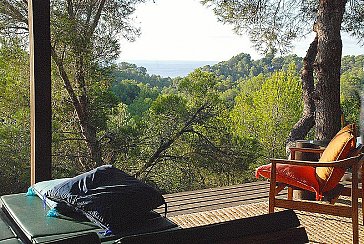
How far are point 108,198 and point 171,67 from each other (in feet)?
14.8

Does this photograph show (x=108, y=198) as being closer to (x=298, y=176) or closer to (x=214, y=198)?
(x=298, y=176)

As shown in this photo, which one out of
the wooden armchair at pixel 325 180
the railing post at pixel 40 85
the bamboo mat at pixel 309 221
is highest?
the railing post at pixel 40 85

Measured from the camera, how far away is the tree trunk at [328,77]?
20.1 ft

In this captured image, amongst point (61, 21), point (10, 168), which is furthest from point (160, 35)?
point (10, 168)

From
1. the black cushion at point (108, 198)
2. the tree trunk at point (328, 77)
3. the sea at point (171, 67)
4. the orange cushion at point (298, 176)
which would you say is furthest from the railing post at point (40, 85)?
the tree trunk at point (328, 77)

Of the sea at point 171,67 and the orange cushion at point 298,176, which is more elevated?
the sea at point 171,67

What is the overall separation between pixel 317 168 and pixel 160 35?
352cm

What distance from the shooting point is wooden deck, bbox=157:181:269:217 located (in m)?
4.67

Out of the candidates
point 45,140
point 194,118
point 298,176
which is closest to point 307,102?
point 194,118

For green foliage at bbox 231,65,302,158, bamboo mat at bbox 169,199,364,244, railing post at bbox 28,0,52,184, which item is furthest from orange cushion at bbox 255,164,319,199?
green foliage at bbox 231,65,302,158

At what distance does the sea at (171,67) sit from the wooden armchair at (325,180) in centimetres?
329

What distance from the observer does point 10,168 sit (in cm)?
596

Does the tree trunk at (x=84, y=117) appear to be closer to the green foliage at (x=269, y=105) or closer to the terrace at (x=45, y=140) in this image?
the green foliage at (x=269, y=105)

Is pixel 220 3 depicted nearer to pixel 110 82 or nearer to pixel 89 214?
pixel 110 82
